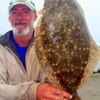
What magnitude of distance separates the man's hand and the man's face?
1.21 metres

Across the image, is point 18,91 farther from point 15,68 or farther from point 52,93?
point 52,93

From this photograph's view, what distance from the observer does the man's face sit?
577 centimetres

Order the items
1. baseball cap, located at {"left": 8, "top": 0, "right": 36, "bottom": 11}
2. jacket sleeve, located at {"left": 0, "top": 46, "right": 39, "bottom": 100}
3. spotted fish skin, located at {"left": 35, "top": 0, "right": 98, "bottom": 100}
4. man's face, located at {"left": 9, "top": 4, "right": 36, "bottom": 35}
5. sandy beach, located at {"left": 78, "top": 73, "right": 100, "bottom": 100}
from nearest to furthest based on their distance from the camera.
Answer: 1. spotted fish skin, located at {"left": 35, "top": 0, "right": 98, "bottom": 100}
2. jacket sleeve, located at {"left": 0, "top": 46, "right": 39, "bottom": 100}
3. man's face, located at {"left": 9, "top": 4, "right": 36, "bottom": 35}
4. baseball cap, located at {"left": 8, "top": 0, "right": 36, "bottom": 11}
5. sandy beach, located at {"left": 78, "top": 73, "right": 100, "bottom": 100}

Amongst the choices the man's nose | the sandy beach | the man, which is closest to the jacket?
the man

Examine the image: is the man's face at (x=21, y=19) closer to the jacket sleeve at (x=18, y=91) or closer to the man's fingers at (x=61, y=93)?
the jacket sleeve at (x=18, y=91)

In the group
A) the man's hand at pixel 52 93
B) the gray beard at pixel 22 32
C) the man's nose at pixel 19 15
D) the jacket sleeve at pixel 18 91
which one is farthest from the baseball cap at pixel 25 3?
the man's hand at pixel 52 93

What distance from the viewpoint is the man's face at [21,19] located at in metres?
5.77

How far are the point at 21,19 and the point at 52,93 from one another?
1468mm

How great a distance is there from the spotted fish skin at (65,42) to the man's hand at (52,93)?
139 mm

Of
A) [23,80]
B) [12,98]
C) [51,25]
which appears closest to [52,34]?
[51,25]

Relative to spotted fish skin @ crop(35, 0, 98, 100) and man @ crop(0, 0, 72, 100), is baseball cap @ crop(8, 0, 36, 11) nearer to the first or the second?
man @ crop(0, 0, 72, 100)

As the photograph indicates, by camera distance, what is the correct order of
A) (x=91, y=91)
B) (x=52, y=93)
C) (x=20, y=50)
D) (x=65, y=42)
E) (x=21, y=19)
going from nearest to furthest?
(x=65, y=42)
(x=52, y=93)
(x=21, y=19)
(x=20, y=50)
(x=91, y=91)

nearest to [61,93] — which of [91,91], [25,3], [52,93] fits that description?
[52,93]

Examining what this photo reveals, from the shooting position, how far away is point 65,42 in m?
4.46
